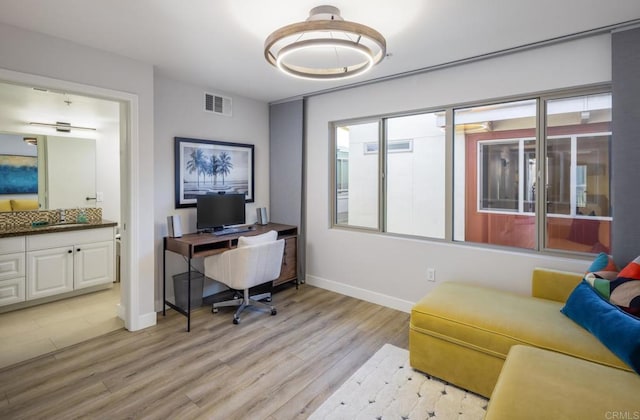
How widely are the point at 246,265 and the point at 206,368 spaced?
92 cm

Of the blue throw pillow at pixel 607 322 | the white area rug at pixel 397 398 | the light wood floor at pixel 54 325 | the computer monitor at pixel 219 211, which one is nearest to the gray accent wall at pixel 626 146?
the blue throw pillow at pixel 607 322

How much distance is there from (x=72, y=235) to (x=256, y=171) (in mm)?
2194

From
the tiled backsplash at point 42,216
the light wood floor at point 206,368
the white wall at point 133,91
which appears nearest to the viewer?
the light wood floor at point 206,368

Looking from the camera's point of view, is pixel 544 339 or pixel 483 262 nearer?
pixel 544 339

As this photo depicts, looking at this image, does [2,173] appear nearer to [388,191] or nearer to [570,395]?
[388,191]

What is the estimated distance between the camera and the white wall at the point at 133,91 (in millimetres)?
2432

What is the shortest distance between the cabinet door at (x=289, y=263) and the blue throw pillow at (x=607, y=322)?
2.71 metres

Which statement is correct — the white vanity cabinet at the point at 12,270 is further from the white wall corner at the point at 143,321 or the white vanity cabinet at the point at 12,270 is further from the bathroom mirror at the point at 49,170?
the white wall corner at the point at 143,321

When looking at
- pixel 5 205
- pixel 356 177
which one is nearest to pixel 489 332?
pixel 356 177

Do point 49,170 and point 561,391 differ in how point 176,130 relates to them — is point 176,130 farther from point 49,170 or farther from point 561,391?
point 561,391

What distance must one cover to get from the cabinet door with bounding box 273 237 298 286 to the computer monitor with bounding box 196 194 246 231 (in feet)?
2.04

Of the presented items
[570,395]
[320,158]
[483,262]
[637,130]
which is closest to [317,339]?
[483,262]

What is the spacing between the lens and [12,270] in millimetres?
3264

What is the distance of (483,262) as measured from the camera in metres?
2.92
